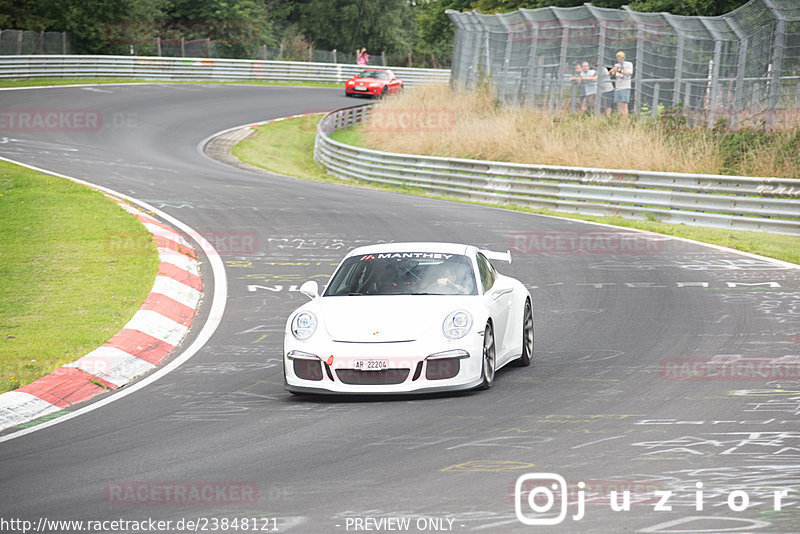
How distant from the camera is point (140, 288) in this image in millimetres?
13062

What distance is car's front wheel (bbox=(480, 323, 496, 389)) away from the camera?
8.66 metres

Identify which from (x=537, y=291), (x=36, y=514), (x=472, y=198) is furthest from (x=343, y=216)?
(x=36, y=514)

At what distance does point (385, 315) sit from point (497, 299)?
4.28 ft

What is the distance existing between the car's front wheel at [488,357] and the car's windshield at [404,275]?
55cm

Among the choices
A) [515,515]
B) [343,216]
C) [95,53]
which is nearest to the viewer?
[515,515]

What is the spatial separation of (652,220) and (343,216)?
6.32 metres

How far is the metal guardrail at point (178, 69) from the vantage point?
158ft

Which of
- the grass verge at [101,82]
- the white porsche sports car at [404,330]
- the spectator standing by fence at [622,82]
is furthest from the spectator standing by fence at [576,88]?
the grass verge at [101,82]

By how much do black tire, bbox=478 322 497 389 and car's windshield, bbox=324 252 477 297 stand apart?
55 cm

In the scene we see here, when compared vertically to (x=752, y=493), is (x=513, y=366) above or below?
below

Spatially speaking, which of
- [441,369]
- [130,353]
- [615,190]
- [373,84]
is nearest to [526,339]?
[441,369]

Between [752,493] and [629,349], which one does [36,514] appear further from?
[629,349]

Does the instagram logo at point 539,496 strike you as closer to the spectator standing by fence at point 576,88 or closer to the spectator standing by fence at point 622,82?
the spectator standing by fence at point 622,82

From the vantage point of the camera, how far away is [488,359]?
8.81 meters
